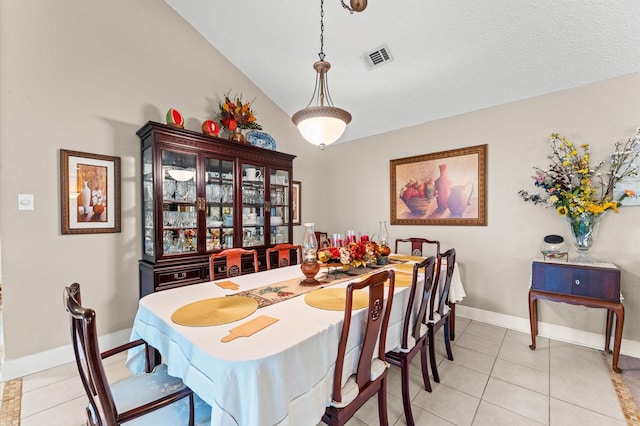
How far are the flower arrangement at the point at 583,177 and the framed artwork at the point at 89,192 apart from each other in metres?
4.23

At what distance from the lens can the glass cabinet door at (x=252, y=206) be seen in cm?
335

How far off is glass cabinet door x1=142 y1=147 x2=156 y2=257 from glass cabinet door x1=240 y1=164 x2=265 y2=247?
37.2 inches

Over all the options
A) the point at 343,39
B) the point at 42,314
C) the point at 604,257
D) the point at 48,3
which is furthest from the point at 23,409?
the point at 604,257

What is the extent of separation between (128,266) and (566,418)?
372cm

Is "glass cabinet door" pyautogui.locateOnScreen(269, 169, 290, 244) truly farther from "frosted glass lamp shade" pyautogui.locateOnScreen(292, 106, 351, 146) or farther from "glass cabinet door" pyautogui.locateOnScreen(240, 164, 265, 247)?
"frosted glass lamp shade" pyautogui.locateOnScreen(292, 106, 351, 146)

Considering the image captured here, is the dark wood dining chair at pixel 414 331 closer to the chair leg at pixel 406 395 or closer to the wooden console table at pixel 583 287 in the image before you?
the chair leg at pixel 406 395

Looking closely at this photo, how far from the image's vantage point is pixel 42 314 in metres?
2.31

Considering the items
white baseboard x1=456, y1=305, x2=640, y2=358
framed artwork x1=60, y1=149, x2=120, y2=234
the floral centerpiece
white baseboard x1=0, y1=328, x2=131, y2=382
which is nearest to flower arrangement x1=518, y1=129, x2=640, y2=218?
the floral centerpiece

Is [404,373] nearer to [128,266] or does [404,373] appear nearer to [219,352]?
[219,352]

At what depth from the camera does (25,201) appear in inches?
87.0

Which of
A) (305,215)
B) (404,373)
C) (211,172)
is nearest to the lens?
(404,373)

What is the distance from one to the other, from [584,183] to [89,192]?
4.62 meters

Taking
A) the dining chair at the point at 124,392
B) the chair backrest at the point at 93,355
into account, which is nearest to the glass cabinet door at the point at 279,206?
the dining chair at the point at 124,392

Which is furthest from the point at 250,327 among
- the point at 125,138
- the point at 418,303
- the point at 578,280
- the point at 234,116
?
the point at 578,280
